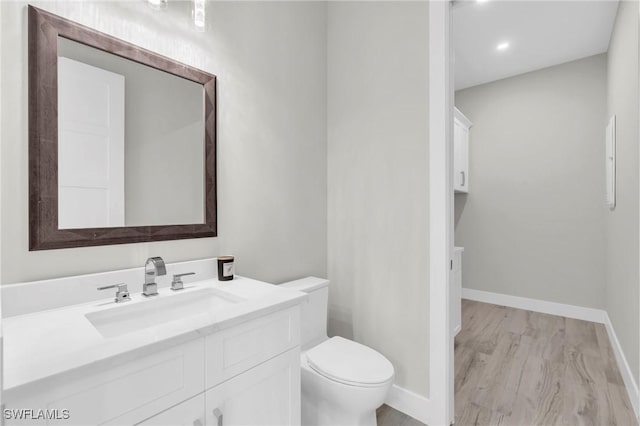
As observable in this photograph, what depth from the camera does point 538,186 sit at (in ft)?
11.8

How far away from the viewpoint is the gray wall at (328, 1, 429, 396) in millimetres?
1803

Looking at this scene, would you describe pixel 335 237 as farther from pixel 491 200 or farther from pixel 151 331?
pixel 491 200

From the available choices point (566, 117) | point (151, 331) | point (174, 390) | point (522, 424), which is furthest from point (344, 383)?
point (566, 117)

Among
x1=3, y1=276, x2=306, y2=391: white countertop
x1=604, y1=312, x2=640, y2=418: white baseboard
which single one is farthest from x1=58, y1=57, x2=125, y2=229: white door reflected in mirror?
x1=604, y1=312, x2=640, y2=418: white baseboard

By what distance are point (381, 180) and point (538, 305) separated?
2.96 m

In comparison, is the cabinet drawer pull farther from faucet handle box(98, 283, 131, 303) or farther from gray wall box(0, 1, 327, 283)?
gray wall box(0, 1, 327, 283)

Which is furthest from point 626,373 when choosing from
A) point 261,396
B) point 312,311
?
point 261,396

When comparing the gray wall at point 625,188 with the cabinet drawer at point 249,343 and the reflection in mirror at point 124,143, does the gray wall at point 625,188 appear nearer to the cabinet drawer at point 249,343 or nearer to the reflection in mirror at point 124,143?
the cabinet drawer at point 249,343

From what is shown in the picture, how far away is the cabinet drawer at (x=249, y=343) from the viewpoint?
978 millimetres

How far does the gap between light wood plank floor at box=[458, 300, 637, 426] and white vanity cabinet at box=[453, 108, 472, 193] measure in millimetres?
1534

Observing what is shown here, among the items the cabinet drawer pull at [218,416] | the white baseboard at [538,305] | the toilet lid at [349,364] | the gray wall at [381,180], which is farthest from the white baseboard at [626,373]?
the cabinet drawer pull at [218,416]

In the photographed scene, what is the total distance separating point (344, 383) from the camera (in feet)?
4.70

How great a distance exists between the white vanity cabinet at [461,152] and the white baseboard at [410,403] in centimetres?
244

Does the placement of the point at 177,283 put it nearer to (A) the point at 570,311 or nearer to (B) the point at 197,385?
(B) the point at 197,385
